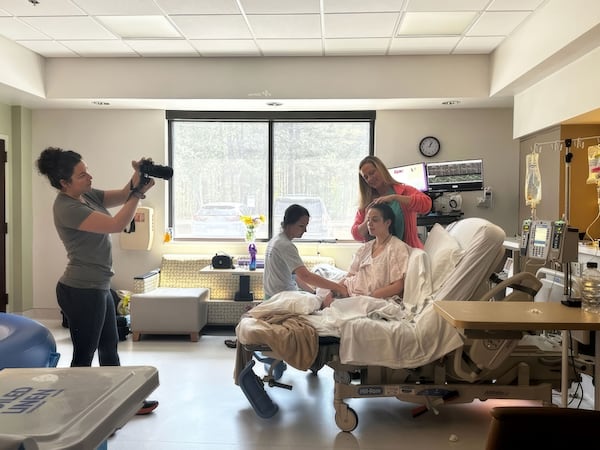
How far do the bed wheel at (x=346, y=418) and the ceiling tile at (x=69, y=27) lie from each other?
3447 mm

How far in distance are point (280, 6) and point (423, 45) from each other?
4.89 feet

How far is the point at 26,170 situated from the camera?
5.12 meters

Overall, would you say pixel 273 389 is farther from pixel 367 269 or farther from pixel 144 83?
pixel 144 83

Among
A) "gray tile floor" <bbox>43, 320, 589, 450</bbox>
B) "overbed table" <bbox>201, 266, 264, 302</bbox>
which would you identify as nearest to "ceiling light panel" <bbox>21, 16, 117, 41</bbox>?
"overbed table" <bbox>201, 266, 264, 302</bbox>

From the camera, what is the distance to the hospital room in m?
2.34

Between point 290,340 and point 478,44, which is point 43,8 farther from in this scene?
point 478,44

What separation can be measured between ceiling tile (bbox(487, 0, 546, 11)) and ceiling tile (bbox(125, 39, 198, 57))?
8.47ft

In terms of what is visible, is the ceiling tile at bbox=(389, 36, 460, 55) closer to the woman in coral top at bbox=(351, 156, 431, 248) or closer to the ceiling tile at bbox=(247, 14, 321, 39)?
the ceiling tile at bbox=(247, 14, 321, 39)

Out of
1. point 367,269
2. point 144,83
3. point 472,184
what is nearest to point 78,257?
point 367,269

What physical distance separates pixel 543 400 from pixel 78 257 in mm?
2555

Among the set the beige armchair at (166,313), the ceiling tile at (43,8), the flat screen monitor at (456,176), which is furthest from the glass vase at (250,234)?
the ceiling tile at (43,8)

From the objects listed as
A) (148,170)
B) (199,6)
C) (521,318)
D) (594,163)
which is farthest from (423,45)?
(521,318)

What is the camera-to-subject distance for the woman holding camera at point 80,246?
2262mm

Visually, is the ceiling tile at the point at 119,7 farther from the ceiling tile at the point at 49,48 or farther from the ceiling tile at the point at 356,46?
the ceiling tile at the point at 356,46
